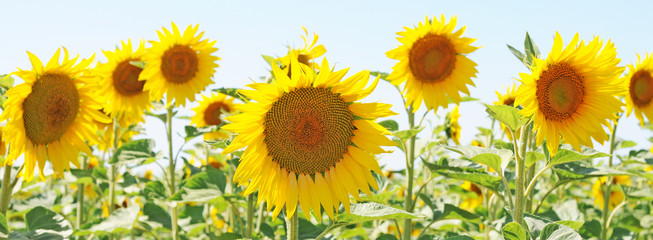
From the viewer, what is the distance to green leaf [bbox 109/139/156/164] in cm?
438

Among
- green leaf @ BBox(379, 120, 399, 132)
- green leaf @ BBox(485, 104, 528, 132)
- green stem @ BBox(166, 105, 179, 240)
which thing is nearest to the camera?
green leaf @ BBox(485, 104, 528, 132)

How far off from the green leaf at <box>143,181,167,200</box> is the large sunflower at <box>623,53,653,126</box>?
138 inches

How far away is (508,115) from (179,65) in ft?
9.02

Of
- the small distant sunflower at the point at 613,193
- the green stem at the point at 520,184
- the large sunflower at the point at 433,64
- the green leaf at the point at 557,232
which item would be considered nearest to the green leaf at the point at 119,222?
→ the large sunflower at the point at 433,64

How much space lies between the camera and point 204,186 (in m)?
3.73

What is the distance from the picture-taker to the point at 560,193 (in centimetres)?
754

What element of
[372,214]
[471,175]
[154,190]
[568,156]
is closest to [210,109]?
[154,190]

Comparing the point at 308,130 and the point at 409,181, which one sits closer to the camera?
the point at 308,130

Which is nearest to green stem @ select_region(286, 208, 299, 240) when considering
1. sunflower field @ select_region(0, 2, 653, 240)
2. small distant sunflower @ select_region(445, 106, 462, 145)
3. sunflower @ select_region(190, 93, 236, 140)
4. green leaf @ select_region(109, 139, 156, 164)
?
sunflower field @ select_region(0, 2, 653, 240)

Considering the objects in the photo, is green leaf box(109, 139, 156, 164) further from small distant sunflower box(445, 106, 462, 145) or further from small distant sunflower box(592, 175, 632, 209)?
small distant sunflower box(592, 175, 632, 209)

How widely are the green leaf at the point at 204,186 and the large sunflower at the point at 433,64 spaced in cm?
137

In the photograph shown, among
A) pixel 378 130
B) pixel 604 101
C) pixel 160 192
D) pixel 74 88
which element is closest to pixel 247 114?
pixel 378 130

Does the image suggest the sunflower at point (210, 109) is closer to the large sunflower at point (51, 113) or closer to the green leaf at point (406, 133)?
the large sunflower at point (51, 113)

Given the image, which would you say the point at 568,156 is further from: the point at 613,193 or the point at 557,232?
the point at 613,193
